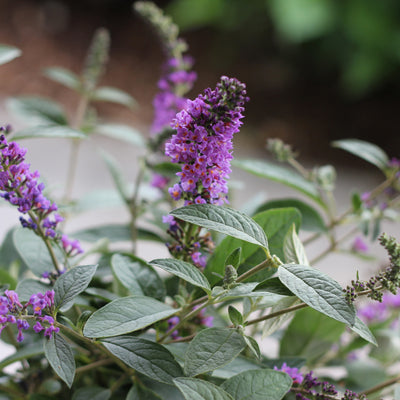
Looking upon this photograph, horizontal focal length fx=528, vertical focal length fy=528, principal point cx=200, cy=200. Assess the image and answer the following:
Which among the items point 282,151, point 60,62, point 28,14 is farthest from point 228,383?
point 28,14

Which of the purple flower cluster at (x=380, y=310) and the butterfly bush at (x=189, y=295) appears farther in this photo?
the purple flower cluster at (x=380, y=310)

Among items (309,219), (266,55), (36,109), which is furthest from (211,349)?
(266,55)

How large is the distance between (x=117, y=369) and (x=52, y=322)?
12cm

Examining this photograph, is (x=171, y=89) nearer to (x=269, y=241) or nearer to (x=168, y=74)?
(x=168, y=74)

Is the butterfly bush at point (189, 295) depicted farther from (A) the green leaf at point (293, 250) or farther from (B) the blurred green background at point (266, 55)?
(B) the blurred green background at point (266, 55)

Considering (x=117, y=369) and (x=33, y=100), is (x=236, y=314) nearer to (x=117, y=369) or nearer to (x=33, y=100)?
(x=117, y=369)

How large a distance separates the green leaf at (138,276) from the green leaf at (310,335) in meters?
0.15

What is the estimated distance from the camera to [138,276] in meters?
0.39

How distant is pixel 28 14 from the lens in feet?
7.88

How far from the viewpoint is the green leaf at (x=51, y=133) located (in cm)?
41

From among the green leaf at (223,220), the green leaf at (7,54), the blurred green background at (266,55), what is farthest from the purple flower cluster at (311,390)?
the blurred green background at (266,55)

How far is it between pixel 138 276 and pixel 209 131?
5.5 inches

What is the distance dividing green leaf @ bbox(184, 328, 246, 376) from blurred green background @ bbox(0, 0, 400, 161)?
1684 millimetres

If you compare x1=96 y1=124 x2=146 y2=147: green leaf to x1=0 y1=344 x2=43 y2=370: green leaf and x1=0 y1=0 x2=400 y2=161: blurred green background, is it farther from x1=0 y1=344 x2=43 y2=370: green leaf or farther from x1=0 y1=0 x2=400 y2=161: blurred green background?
x1=0 y1=0 x2=400 y2=161: blurred green background
